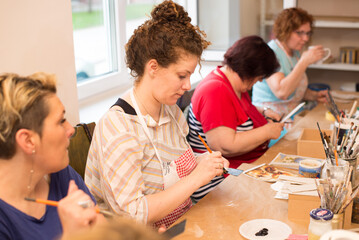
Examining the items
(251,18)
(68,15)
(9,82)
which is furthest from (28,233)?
(251,18)

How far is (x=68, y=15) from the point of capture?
1.95 meters

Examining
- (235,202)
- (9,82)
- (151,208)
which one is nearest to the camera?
(9,82)

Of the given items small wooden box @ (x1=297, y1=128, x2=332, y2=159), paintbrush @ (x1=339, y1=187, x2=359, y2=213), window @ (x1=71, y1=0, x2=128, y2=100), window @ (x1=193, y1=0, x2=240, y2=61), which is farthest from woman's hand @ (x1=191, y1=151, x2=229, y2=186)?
window @ (x1=193, y1=0, x2=240, y2=61)

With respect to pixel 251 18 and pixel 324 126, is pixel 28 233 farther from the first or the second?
pixel 251 18

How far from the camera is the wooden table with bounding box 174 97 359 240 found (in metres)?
1.45

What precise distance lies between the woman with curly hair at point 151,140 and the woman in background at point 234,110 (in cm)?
47

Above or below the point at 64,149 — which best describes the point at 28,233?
below

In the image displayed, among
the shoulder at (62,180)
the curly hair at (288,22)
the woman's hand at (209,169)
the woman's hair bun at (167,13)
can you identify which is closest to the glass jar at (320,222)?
the woman's hand at (209,169)

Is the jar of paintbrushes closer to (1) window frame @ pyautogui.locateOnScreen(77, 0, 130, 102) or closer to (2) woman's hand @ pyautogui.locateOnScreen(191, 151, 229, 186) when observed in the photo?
(2) woman's hand @ pyautogui.locateOnScreen(191, 151, 229, 186)

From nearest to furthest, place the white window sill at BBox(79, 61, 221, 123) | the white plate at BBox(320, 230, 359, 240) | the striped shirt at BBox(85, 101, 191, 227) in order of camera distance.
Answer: the white plate at BBox(320, 230, 359, 240), the striped shirt at BBox(85, 101, 191, 227), the white window sill at BBox(79, 61, 221, 123)

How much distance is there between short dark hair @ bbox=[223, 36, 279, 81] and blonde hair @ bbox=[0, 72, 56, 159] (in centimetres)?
136

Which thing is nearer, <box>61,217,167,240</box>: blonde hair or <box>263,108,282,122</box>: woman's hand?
<box>61,217,167,240</box>: blonde hair

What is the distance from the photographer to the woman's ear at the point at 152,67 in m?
1.66

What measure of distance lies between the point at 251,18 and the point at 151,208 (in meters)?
2.84
